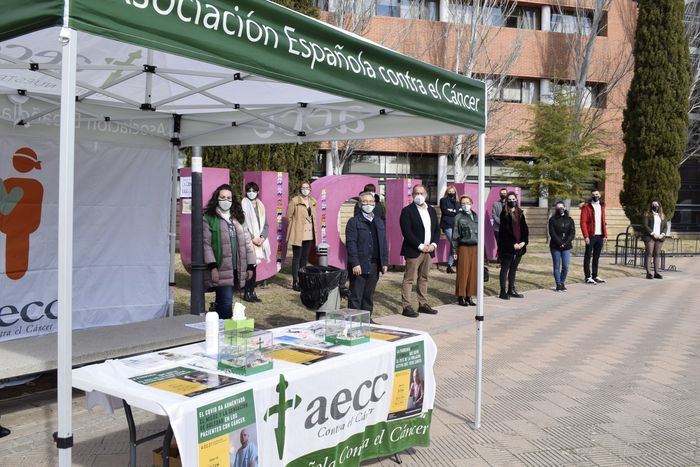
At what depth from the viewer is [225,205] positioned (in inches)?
264

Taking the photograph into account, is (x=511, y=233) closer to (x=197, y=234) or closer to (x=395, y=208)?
(x=395, y=208)

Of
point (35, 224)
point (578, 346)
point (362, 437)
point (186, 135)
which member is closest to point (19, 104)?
point (35, 224)

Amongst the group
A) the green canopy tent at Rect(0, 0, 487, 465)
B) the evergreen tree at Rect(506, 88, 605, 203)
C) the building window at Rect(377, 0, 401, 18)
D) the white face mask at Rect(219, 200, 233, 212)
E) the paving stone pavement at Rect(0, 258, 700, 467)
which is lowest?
the paving stone pavement at Rect(0, 258, 700, 467)

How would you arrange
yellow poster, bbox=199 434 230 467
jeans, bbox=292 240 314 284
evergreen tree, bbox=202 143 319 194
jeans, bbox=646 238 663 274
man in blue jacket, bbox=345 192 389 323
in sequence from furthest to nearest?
jeans, bbox=646 238 663 274
evergreen tree, bbox=202 143 319 194
jeans, bbox=292 240 314 284
man in blue jacket, bbox=345 192 389 323
yellow poster, bbox=199 434 230 467

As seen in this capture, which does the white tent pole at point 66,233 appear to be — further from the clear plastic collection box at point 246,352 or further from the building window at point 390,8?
the building window at point 390,8

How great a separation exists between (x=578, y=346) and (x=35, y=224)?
21.4 ft

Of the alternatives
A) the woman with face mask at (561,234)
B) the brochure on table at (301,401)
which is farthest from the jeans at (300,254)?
the brochure on table at (301,401)

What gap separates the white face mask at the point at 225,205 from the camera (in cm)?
666

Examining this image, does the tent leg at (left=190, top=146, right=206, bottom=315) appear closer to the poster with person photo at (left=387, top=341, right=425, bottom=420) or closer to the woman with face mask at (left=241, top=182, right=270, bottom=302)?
the woman with face mask at (left=241, top=182, right=270, bottom=302)

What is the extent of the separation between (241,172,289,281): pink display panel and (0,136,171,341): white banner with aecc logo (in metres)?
3.88

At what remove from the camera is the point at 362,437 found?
384 centimetres

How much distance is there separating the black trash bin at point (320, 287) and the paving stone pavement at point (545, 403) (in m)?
1.42

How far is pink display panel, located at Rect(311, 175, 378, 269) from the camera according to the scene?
1188 centimetres

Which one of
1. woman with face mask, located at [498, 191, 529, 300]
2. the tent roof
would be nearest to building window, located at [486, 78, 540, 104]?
woman with face mask, located at [498, 191, 529, 300]
